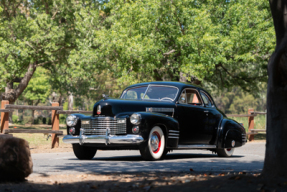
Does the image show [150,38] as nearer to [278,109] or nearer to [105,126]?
[105,126]

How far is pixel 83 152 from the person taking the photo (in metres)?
10.8

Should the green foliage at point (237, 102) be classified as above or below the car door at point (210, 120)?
above

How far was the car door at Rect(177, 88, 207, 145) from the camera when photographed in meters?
10.8

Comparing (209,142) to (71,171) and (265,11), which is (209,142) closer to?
(71,171)

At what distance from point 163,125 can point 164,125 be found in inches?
5.0

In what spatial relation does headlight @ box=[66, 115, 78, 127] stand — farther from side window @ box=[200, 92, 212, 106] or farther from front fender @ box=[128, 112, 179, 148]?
side window @ box=[200, 92, 212, 106]

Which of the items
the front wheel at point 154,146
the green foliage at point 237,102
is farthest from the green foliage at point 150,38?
the green foliage at point 237,102

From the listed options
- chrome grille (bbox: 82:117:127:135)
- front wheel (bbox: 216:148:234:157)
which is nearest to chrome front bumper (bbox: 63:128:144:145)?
chrome grille (bbox: 82:117:127:135)

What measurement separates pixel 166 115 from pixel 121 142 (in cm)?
137

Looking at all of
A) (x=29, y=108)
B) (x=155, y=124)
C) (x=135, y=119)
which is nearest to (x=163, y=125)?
(x=155, y=124)

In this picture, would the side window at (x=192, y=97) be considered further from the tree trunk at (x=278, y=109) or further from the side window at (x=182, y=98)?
the tree trunk at (x=278, y=109)

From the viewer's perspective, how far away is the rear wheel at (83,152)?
10.6 meters

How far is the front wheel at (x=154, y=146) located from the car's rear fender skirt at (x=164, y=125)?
4.7 inches

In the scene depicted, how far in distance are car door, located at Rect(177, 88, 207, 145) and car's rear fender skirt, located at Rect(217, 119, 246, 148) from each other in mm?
543
